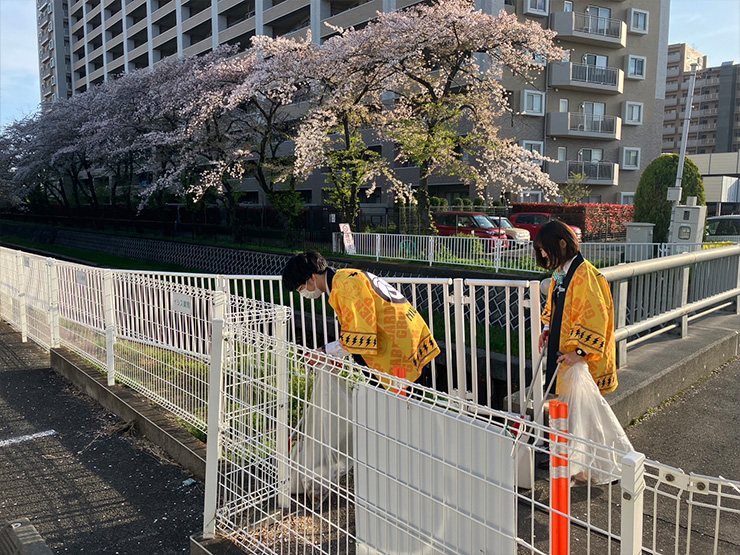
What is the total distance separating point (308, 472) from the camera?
2.69 m

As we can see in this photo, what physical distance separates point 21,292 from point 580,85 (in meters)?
29.8

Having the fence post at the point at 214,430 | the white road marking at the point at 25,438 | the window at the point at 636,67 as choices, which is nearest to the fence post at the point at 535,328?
the fence post at the point at 214,430

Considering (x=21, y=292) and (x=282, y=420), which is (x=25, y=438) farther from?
(x=21, y=292)

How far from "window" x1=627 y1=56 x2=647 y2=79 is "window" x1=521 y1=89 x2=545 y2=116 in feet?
23.0

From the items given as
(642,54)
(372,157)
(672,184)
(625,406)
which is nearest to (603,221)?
(672,184)

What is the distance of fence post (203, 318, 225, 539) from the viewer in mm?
3102

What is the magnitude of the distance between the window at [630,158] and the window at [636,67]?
161 inches

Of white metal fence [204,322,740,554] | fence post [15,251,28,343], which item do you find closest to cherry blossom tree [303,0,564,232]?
fence post [15,251,28,343]

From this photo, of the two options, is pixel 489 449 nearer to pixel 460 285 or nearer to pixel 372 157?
pixel 460 285

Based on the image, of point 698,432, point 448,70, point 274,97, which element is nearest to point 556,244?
point 698,432

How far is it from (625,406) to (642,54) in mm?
35889

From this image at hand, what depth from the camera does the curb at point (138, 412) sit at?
422 centimetres

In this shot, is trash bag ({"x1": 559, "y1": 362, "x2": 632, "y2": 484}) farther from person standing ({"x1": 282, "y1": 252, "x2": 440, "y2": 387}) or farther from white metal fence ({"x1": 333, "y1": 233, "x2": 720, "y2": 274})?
white metal fence ({"x1": 333, "y1": 233, "x2": 720, "y2": 274})

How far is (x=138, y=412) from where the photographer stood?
4.96 m
